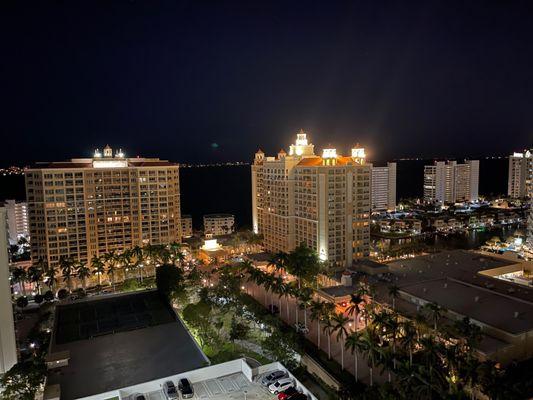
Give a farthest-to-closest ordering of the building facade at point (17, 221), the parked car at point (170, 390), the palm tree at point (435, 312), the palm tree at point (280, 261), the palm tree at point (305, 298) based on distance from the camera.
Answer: the building facade at point (17, 221), the palm tree at point (280, 261), the palm tree at point (305, 298), the palm tree at point (435, 312), the parked car at point (170, 390)

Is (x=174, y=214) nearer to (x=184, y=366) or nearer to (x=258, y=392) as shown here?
(x=184, y=366)

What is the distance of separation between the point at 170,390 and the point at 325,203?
34412 mm

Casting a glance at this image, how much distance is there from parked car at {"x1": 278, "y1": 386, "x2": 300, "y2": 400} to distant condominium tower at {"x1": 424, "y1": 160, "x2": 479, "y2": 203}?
362ft

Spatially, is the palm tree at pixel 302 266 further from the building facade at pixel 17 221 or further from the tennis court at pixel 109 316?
the building facade at pixel 17 221

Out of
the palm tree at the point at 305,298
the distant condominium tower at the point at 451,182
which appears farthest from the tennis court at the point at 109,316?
the distant condominium tower at the point at 451,182

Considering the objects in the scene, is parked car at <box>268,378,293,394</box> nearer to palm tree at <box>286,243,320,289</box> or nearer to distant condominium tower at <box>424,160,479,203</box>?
palm tree at <box>286,243,320,289</box>

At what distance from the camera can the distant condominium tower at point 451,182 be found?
12012cm

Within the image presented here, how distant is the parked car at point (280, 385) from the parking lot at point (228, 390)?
274 mm

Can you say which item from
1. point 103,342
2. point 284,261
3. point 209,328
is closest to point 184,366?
point 209,328

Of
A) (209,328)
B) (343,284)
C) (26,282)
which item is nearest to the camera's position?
(209,328)

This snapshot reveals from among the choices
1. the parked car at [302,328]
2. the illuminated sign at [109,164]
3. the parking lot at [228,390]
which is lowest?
the parked car at [302,328]

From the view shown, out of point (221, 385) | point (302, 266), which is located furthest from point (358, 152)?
point (221, 385)

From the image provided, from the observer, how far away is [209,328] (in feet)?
106

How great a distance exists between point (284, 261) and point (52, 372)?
76.5ft
